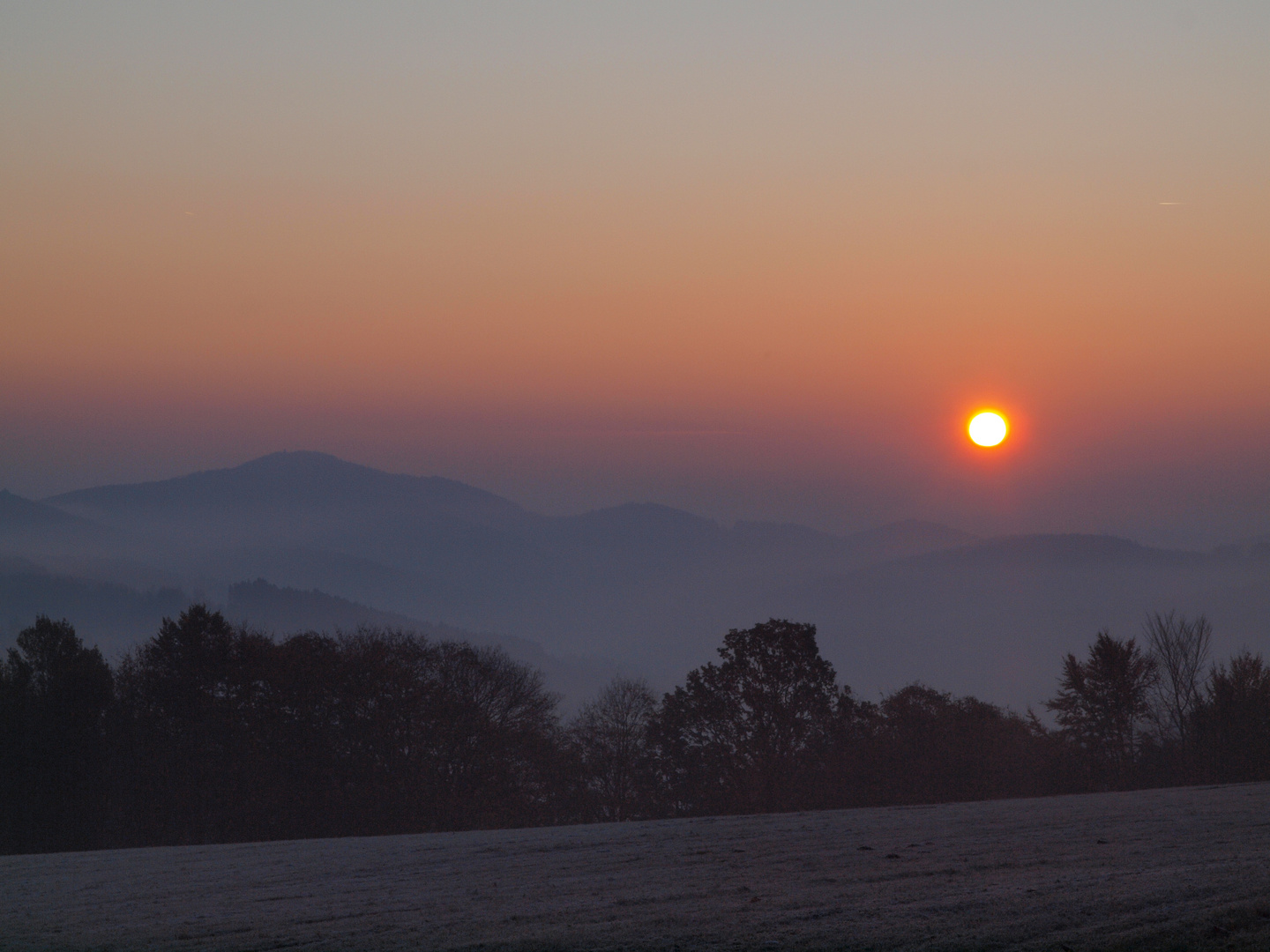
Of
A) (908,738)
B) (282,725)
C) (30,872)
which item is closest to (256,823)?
(282,725)

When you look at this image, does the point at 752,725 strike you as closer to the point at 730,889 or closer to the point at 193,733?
the point at 193,733

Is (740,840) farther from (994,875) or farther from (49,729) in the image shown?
(49,729)

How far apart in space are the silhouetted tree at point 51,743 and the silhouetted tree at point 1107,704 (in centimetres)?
5057

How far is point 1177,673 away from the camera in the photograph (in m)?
68.1

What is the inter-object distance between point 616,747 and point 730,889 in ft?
168

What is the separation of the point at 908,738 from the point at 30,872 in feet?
142

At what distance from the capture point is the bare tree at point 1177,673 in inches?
2411

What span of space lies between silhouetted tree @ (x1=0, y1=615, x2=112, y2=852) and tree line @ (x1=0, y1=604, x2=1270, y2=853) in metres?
0.10

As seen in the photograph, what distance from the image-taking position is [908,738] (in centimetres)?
5891

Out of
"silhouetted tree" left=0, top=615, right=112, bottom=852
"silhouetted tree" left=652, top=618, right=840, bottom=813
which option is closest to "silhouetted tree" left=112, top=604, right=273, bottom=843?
"silhouetted tree" left=0, top=615, right=112, bottom=852

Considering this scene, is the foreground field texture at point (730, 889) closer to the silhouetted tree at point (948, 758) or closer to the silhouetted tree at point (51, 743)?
the silhouetted tree at point (948, 758)

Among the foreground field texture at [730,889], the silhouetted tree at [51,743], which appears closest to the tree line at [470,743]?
the silhouetted tree at [51,743]

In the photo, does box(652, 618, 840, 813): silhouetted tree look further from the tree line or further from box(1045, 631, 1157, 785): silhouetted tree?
box(1045, 631, 1157, 785): silhouetted tree

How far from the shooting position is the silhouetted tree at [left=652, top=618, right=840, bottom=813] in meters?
57.3
